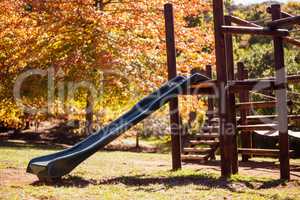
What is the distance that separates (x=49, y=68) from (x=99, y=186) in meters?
9.51

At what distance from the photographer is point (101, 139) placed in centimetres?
891

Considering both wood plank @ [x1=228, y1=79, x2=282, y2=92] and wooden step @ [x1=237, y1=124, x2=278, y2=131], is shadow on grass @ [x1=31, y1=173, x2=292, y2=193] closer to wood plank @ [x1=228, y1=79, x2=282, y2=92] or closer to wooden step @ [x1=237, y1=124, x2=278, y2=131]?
wood plank @ [x1=228, y1=79, x2=282, y2=92]

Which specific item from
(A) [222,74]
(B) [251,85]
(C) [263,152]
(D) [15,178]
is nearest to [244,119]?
(C) [263,152]

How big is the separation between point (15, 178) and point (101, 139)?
71.1 inches

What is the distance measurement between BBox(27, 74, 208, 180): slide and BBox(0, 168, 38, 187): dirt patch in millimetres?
278

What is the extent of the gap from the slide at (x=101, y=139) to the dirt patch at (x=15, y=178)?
0.28 metres

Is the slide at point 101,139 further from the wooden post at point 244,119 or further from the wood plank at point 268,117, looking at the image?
the wooden post at point 244,119

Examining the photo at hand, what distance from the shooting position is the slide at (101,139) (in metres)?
8.39

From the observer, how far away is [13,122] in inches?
879

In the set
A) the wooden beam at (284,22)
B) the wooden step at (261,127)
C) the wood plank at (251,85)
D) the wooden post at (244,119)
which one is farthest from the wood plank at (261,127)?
the wooden beam at (284,22)

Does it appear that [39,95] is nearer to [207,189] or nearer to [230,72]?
[230,72]

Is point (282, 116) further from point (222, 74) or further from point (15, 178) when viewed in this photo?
point (15, 178)

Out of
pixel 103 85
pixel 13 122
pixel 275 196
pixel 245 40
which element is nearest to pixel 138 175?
pixel 275 196

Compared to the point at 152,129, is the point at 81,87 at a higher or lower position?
higher
